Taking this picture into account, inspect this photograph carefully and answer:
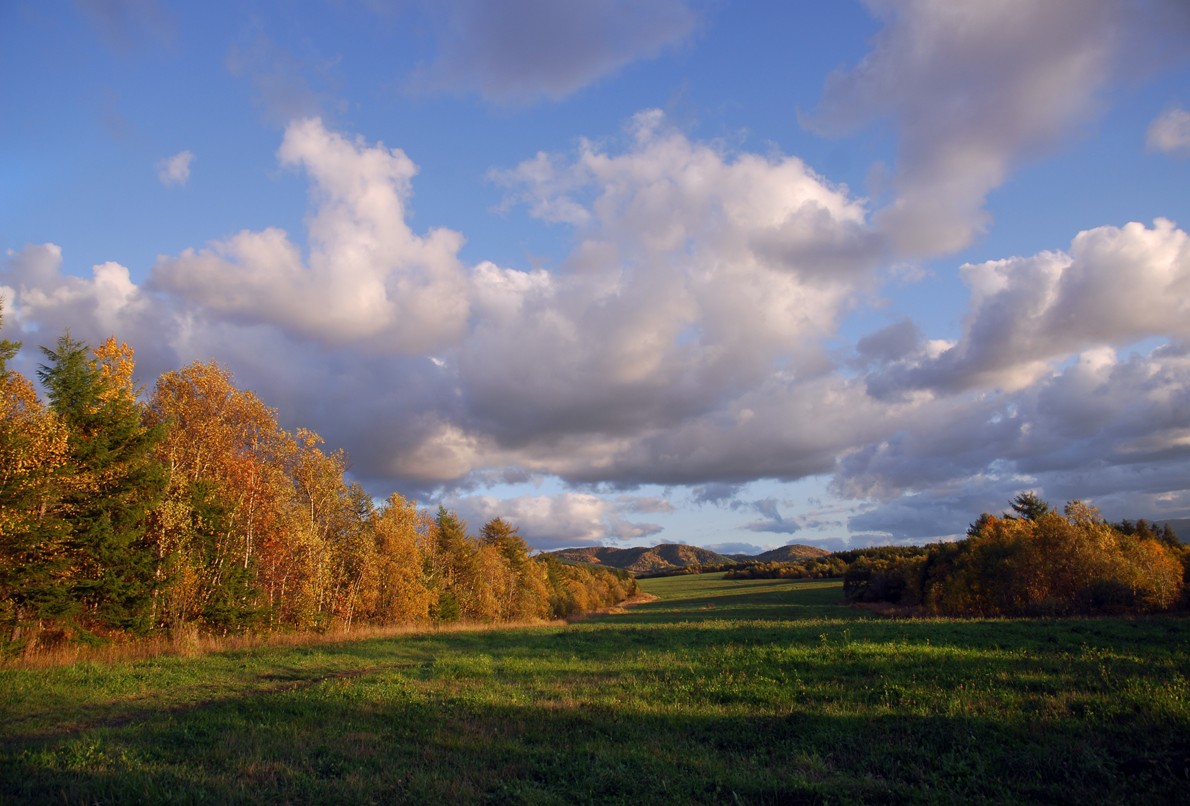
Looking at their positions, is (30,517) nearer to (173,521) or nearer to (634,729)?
(173,521)

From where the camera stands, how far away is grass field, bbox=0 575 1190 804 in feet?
26.7

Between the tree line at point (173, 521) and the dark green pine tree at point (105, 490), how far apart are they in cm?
6

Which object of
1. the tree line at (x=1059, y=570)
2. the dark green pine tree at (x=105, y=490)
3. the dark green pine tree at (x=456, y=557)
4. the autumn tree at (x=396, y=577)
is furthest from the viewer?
the dark green pine tree at (x=456, y=557)

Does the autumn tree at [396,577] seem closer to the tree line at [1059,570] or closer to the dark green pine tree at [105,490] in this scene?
the dark green pine tree at [105,490]

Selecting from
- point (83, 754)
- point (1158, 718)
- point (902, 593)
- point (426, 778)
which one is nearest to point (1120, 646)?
point (1158, 718)

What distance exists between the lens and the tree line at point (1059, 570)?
1674 inches

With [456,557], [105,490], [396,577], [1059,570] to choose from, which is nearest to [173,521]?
[105,490]

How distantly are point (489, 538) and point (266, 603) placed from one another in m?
48.0

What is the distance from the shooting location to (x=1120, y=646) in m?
19.3

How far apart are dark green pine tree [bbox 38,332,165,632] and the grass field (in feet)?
20.6

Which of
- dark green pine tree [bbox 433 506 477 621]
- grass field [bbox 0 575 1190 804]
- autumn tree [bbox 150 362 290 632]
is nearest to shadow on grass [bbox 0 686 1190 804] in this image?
grass field [bbox 0 575 1190 804]

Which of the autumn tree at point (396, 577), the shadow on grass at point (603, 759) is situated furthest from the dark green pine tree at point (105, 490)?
the autumn tree at point (396, 577)

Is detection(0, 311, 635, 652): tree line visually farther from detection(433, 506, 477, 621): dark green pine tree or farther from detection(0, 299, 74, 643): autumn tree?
detection(433, 506, 477, 621): dark green pine tree

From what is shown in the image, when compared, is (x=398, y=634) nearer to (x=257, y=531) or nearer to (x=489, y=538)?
(x=257, y=531)
